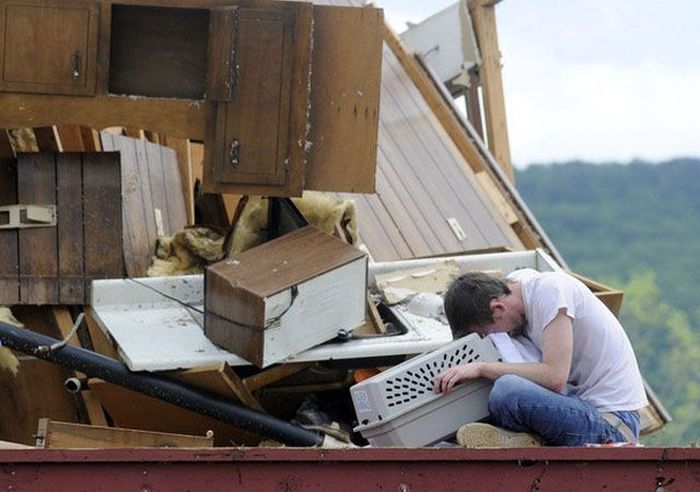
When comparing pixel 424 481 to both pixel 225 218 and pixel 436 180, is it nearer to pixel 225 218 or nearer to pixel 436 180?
pixel 225 218

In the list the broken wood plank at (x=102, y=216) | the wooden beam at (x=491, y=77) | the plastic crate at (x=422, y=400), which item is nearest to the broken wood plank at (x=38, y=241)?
the broken wood plank at (x=102, y=216)

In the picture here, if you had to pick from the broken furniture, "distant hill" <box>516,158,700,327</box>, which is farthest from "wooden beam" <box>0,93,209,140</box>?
"distant hill" <box>516,158,700,327</box>

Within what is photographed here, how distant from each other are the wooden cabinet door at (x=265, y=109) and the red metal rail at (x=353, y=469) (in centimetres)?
243

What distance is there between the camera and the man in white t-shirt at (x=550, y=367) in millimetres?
5645

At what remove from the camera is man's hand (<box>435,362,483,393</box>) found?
18.8 ft

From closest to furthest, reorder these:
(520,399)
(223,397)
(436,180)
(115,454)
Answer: (115,454) < (520,399) < (223,397) < (436,180)

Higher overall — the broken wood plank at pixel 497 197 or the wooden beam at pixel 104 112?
the wooden beam at pixel 104 112

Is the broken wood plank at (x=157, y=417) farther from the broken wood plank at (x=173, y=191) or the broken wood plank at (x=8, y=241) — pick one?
the broken wood plank at (x=173, y=191)

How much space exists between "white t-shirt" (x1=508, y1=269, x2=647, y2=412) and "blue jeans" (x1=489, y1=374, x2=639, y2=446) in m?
0.15

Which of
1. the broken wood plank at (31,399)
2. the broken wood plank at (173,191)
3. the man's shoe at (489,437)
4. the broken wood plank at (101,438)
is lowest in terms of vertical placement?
the broken wood plank at (31,399)

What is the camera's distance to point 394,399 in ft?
19.0

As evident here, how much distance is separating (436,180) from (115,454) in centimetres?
587

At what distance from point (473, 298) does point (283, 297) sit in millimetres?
838

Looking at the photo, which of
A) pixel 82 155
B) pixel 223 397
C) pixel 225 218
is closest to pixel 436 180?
pixel 225 218
